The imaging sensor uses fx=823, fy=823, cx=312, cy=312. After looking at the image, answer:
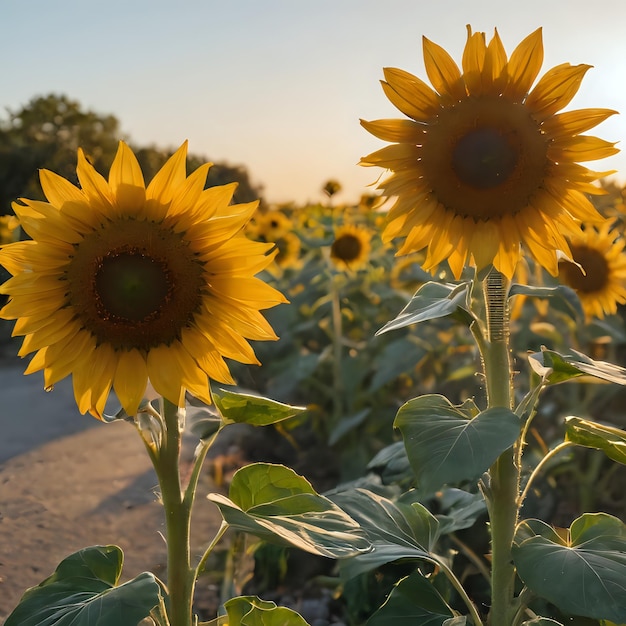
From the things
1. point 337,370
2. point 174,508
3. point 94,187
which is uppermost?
point 94,187

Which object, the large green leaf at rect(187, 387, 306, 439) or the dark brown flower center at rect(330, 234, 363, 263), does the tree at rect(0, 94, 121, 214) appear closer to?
the dark brown flower center at rect(330, 234, 363, 263)

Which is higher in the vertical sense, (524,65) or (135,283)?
(524,65)

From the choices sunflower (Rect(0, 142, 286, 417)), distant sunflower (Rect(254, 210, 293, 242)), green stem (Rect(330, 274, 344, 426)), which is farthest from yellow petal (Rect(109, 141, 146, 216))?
distant sunflower (Rect(254, 210, 293, 242))

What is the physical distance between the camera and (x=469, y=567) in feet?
7.04

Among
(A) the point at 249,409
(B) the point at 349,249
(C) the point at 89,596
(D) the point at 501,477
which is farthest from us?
(B) the point at 349,249

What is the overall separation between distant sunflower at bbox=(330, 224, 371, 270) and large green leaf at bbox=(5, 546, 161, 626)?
3.44m

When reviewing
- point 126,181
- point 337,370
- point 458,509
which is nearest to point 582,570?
point 458,509

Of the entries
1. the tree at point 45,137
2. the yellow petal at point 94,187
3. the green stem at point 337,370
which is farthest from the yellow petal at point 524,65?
the tree at point 45,137

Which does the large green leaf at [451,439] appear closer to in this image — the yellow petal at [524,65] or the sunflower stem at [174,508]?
the sunflower stem at [174,508]

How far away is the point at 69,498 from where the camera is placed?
284 centimetres

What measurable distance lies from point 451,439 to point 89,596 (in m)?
0.57

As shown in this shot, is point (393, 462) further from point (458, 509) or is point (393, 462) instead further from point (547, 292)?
point (547, 292)

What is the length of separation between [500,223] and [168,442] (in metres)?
0.68

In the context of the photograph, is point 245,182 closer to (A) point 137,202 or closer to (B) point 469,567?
(B) point 469,567
